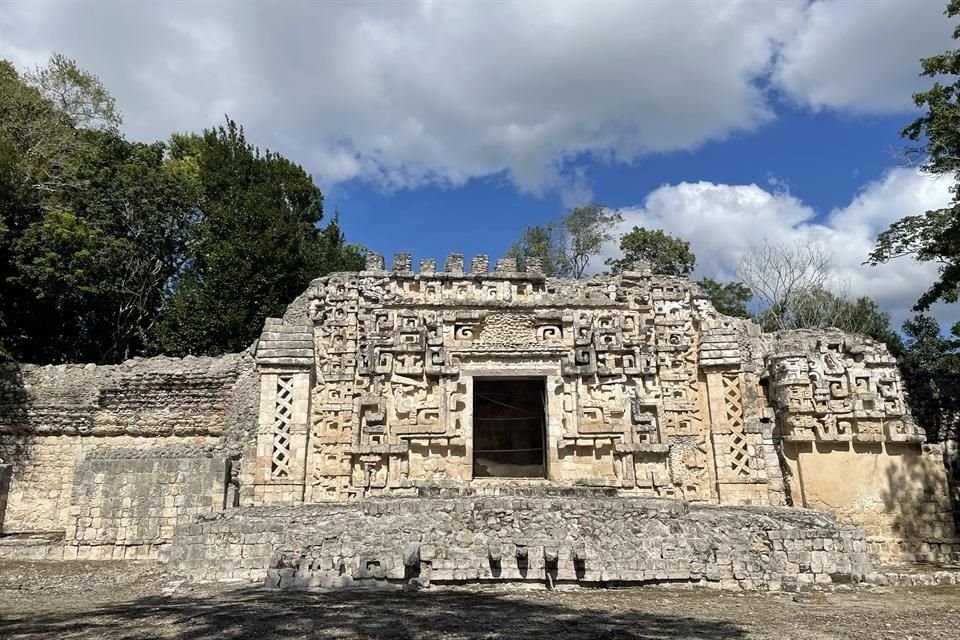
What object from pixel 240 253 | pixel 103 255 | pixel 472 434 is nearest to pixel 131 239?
pixel 103 255

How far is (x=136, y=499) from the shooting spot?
11.1 metres

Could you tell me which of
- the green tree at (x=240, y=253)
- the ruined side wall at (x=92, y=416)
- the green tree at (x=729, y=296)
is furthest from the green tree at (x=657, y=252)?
the ruined side wall at (x=92, y=416)

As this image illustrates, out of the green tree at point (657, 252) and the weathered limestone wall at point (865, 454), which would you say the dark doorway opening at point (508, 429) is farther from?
the green tree at point (657, 252)

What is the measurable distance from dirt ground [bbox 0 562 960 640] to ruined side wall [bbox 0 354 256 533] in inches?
232

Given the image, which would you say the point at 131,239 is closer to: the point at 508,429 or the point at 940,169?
the point at 508,429

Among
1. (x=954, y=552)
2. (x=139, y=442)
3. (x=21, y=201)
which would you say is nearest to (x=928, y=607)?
(x=954, y=552)

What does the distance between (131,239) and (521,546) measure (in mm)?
20160

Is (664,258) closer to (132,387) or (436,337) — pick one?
(436,337)

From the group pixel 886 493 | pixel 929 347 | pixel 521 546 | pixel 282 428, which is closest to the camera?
pixel 521 546

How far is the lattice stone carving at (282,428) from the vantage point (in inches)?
464

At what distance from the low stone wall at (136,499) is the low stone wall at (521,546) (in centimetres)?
190

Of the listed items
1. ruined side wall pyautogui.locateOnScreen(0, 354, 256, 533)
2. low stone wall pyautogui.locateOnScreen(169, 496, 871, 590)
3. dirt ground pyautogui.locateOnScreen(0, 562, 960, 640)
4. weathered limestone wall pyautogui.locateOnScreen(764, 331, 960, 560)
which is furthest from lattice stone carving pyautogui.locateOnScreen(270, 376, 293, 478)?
weathered limestone wall pyautogui.locateOnScreen(764, 331, 960, 560)

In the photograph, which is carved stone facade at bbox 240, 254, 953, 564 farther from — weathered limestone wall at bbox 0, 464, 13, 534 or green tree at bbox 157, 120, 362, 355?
green tree at bbox 157, 120, 362, 355

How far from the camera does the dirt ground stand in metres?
5.72
